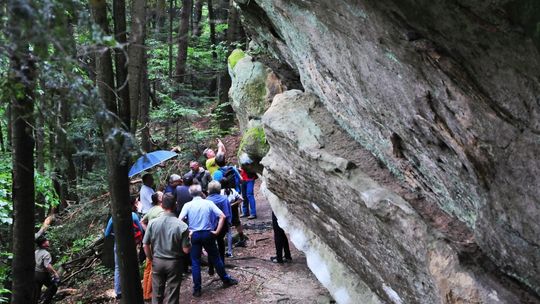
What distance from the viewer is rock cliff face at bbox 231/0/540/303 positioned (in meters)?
4.39

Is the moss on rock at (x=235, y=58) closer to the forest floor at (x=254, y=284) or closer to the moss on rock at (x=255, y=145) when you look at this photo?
the moss on rock at (x=255, y=145)

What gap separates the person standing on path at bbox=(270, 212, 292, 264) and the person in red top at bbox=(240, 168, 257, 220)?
10.6ft

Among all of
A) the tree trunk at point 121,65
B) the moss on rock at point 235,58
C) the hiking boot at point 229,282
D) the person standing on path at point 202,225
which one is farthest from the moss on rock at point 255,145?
the tree trunk at point 121,65

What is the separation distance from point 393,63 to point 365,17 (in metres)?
0.58

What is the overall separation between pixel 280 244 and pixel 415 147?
5923mm

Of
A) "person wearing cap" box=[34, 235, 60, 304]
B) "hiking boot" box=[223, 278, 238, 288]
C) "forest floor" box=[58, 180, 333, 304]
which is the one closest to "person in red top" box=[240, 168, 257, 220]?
"forest floor" box=[58, 180, 333, 304]

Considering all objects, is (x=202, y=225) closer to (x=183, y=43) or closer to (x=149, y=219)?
(x=149, y=219)

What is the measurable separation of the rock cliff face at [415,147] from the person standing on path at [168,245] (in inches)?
78.7

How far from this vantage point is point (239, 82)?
1630 centimetres

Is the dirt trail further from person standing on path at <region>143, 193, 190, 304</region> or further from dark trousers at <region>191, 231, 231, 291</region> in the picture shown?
person standing on path at <region>143, 193, 190, 304</region>

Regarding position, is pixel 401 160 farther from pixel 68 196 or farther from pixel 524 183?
pixel 68 196

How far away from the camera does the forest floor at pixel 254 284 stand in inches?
396

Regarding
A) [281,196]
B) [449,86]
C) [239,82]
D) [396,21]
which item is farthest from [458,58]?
[239,82]

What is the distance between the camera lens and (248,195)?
15.2 m
